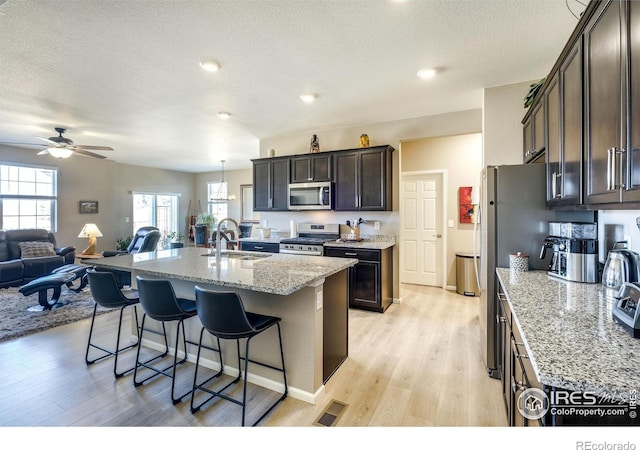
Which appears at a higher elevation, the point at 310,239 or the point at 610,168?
the point at 610,168

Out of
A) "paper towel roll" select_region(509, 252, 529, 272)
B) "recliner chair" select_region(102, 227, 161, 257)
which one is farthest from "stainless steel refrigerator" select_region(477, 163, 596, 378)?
"recliner chair" select_region(102, 227, 161, 257)

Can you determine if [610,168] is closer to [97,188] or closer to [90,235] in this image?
[90,235]

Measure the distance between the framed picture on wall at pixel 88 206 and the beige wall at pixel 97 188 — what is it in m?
0.07

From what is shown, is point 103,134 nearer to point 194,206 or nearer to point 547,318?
point 194,206

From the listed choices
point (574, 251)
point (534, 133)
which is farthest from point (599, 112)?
point (534, 133)

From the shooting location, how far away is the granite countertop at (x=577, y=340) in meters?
0.84

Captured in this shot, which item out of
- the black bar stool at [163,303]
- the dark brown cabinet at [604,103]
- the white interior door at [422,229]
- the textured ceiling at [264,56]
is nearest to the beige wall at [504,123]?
the textured ceiling at [264,56]

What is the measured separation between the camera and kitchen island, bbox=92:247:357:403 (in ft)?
6.81

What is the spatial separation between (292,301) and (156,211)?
8433 mm

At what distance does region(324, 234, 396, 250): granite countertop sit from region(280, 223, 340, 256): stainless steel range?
0.58ft

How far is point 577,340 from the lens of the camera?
107 cm

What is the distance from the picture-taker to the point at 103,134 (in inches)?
205

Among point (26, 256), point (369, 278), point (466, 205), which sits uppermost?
point (466, 205)

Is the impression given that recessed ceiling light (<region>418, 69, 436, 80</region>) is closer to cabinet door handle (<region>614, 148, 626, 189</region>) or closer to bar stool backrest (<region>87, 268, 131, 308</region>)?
cabinet door handle (<region>614, 148, 626, 189</region>)
